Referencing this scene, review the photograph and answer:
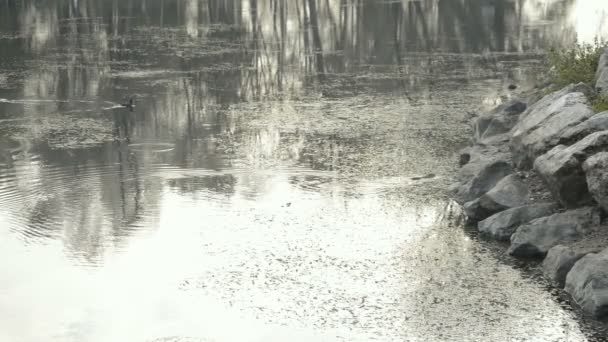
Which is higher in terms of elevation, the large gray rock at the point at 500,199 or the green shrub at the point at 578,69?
the green shrub at the point at 578,69

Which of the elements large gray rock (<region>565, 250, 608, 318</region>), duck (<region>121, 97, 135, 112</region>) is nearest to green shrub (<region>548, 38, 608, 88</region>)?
large gray rock (<region>565, 250, 608, 318</region>)

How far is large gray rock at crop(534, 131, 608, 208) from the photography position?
48.0ft

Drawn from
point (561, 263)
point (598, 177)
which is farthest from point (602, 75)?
point (561, 263)

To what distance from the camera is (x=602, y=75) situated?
738 inches

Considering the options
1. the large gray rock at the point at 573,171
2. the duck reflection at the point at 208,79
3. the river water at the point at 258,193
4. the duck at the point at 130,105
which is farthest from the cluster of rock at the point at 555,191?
the duck at the point at 130,105

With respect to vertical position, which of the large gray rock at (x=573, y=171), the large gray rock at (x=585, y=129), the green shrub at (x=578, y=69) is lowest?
the large gray rock at (x=573, y=171)

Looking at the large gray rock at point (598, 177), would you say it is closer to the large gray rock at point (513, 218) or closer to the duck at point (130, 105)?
the large gray rock at point (513, 218)

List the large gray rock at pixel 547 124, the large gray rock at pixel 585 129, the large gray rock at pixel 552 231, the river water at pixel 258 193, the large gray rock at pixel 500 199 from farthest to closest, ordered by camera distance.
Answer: the large gray rock at pixel 547 124
the large gray rock at pixel 500 199
the large gray rock at pixel 585 129
the large gray rock at pixel 552 231
the river water at pixel 258 193

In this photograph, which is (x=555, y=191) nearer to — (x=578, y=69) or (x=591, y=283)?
(x=591, y=283)

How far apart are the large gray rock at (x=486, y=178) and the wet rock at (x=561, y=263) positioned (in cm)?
309

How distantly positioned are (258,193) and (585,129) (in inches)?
232

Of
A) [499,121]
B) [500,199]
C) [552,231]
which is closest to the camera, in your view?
[552,231]

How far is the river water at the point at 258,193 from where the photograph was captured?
13.2 metres

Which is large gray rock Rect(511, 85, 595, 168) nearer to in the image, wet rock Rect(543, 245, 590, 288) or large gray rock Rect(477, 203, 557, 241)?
large gray rock Rect(477, 203, 557, 241)
